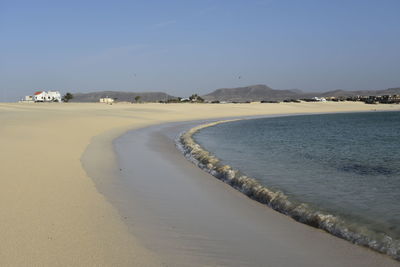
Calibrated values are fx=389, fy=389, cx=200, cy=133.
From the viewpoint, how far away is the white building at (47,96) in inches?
4865

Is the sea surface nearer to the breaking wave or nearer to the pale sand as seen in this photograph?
the breaking wave

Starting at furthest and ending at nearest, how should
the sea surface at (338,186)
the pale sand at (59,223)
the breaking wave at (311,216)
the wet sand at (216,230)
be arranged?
1. the sea surface at (338,186)
2. the breaking wave at (311,216)
3. the wet sand at (216,230)
4. the pale sand at (59,223)

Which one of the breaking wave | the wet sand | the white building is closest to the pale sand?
the wet sand

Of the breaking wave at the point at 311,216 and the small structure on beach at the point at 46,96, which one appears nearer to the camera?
the breaking wave at the point at 311,216

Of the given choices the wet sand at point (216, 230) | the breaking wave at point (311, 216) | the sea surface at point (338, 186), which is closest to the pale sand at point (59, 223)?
the wet sand at point (216, 230)

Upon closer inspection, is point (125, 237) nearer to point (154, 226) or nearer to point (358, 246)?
point (154, 226)

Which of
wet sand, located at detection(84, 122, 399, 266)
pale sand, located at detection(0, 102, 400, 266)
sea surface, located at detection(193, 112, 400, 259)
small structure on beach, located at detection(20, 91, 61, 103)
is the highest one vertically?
small structure on beach, located at detection(20, 91, 61, 103)

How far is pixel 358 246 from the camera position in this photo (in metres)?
5.73

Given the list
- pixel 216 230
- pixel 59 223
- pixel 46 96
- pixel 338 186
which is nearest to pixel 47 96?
pixel 46 96

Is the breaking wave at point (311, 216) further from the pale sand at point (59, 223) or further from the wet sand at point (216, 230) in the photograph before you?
the pale sand at point (59, 223)

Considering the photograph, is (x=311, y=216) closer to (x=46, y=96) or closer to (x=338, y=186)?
(x=338, y=186)

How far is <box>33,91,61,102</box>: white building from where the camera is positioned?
124 meters

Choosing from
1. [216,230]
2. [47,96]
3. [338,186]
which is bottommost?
[338,186]

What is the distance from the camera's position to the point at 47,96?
126000 millimetres
